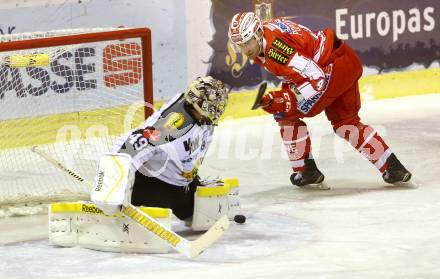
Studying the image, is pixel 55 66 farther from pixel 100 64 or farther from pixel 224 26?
pixel 224 26

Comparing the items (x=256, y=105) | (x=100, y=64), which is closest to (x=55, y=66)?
(x=100, y=64)

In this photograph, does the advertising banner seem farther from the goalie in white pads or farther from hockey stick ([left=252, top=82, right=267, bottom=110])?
the goalie in white pads

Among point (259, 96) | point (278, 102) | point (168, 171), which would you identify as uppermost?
point (259, 96)

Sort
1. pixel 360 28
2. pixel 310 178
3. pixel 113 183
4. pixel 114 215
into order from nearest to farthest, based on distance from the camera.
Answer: pixel 113 183
pixel 114 215
pixel 310 178
pixel 360 28

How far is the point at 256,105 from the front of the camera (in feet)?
18.1

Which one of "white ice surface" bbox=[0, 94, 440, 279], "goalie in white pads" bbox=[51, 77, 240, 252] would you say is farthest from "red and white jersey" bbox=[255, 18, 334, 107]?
"goalie in white pads" bbox=[51, 77, 240, 252]

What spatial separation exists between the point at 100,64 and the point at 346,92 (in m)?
1.40

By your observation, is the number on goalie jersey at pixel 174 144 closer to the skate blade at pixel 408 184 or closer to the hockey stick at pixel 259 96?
the hockey stick at pixel 259 96

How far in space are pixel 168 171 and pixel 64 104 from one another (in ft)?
5.52

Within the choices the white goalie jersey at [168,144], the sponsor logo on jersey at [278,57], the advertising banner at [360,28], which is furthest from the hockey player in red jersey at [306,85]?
the advertising banner at [360,28]

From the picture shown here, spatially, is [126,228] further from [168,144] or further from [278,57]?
[278,57]

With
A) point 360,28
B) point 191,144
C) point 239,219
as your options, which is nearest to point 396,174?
point 239,219

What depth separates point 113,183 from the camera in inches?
187

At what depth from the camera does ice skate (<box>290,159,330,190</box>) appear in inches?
242
